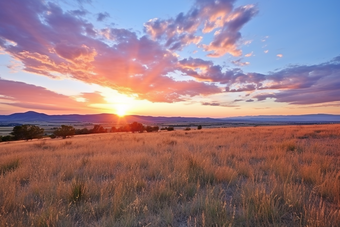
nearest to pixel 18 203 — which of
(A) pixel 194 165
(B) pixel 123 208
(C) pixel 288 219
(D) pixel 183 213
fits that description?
(B) pixel 123 208

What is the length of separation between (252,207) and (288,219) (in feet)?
1.88

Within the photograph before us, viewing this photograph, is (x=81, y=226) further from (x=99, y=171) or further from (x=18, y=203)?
(x=99, y=171)

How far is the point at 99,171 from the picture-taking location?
18.6 feet

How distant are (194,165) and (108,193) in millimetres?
2725

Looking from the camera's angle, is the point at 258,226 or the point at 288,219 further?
the point at 288,219

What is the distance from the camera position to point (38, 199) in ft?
12.5

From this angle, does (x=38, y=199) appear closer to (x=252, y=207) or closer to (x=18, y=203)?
A: (x=18, y=203)

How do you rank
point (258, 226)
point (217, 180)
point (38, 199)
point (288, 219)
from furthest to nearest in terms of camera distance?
point (217, 180), point (38, 199), point (288, 219), point (258, 226)

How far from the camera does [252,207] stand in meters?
3.09

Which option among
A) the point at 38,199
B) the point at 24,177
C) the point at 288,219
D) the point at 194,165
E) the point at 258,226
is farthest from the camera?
the point at 194,165

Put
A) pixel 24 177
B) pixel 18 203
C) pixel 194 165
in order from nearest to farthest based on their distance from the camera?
pixel 18 203, pixel 24 177, pixel 194 165

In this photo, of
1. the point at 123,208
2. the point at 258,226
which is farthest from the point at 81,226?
the point at 258,226

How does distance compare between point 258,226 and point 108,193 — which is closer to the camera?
point 258,226

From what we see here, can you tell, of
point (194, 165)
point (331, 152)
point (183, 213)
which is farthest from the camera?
point (331, 152)
